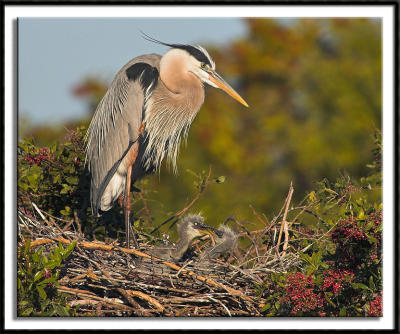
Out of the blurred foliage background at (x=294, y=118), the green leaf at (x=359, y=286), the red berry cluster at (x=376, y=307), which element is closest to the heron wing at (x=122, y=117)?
the green leaf at (x=359, y=286)

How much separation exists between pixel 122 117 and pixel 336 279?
1.85 meters

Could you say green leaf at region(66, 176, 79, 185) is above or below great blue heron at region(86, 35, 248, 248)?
below

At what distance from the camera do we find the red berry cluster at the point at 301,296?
342 centimetres

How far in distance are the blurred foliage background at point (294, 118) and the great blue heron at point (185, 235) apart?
6.38 m

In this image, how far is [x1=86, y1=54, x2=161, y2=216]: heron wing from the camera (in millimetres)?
4496

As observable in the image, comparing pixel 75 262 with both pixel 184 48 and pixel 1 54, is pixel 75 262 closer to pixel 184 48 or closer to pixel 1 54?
pixel 1 54

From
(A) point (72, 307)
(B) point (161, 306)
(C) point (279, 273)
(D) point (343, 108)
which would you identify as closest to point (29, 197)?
(A) point (72, 307)

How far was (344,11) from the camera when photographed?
3.71m

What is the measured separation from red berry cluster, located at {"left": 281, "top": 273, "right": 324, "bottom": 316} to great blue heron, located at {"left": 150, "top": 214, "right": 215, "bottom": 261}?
0.82 metres

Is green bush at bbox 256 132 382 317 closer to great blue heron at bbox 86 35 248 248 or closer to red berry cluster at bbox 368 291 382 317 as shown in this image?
A: red berry cluster at bbox 368 291 382 317

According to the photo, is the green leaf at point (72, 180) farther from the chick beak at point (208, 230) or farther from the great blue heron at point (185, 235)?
the chick beak at point (208, 230)

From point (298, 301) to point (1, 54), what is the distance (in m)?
2.03

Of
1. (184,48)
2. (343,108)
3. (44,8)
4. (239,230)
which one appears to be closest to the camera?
(44,8)

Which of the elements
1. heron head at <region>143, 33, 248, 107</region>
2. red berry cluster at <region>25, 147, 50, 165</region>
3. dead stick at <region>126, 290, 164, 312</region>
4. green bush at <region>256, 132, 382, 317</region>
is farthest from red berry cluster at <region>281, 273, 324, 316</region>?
red berry cluster at <region>25, 147, 50, 165</region>
